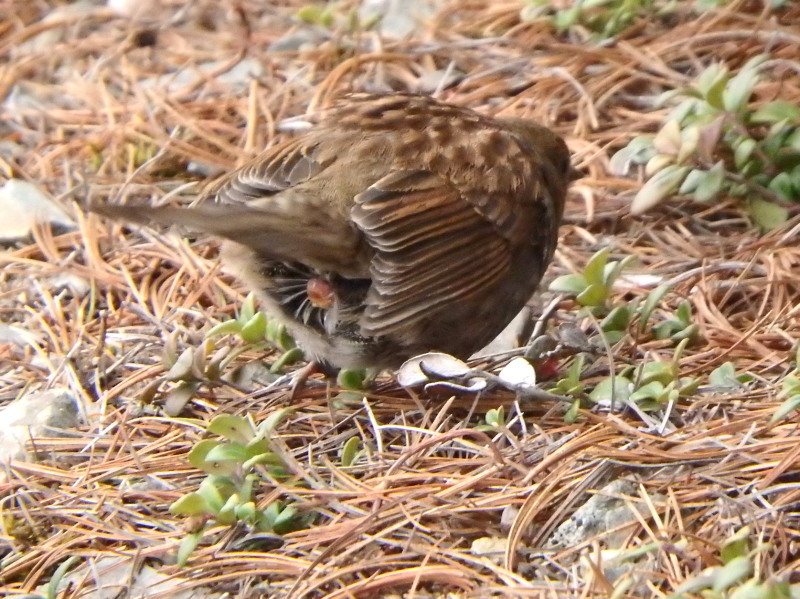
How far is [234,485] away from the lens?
8.89 feet

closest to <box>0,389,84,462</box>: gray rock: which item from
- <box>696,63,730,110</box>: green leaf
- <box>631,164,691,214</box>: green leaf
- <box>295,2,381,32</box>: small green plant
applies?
<box>631,164,691,214</box>: green leaf

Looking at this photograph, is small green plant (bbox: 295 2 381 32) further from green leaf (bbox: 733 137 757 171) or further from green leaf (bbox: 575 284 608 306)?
green leaf (bbox: 575 284 608 306)

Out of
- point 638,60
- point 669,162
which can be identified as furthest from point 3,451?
point 638,60

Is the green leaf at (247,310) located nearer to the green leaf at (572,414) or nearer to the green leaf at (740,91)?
the green leaf at (572,414)

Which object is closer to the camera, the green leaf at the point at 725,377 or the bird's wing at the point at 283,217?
the bird's wing at the point at 283,217

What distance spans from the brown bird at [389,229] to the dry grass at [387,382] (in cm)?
24

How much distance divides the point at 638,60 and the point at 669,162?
3.32 feet

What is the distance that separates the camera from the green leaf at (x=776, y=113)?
145 inches

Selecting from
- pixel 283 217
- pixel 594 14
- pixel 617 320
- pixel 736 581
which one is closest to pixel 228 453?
pixel 283 217

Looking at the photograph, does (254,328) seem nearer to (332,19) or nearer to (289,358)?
(289,358)

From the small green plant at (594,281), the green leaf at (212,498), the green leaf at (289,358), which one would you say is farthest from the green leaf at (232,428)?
the small green plant at (594,281)

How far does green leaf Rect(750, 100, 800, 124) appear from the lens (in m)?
3.68

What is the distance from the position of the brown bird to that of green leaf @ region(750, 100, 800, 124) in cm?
79

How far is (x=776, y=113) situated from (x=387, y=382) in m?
1.48
